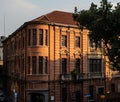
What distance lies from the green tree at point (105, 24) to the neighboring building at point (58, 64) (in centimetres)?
1338

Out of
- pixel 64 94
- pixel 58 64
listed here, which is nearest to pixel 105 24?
pixel 58 64

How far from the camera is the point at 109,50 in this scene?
28859 mm

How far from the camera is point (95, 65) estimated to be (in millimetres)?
47375

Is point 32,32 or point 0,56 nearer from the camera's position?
point 32,32

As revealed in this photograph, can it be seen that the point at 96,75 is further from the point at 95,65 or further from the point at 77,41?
the point at 77,41

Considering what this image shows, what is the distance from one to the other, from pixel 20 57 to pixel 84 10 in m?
20.8

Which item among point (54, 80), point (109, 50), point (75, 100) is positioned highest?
point (109, 50)

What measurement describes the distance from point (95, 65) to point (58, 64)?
7.03 m

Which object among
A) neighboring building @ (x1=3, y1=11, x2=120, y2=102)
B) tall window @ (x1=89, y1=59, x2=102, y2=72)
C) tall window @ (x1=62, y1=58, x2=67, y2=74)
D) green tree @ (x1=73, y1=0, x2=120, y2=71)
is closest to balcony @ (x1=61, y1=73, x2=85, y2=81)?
neighboring building @ (x1=3, y1=11, x2=120, y2=102)

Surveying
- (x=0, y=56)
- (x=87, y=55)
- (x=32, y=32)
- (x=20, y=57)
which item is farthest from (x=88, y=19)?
(x=0, y=56)

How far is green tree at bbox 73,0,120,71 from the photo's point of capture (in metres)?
27.5

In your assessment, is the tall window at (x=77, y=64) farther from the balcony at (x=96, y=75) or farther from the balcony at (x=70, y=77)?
the balcony at (x=96, y=75)

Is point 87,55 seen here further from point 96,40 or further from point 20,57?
point 96,40

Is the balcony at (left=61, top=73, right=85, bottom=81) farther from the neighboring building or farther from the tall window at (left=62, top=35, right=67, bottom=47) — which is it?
the tall window at (left=62, top=35, right=67, bottom=47)
